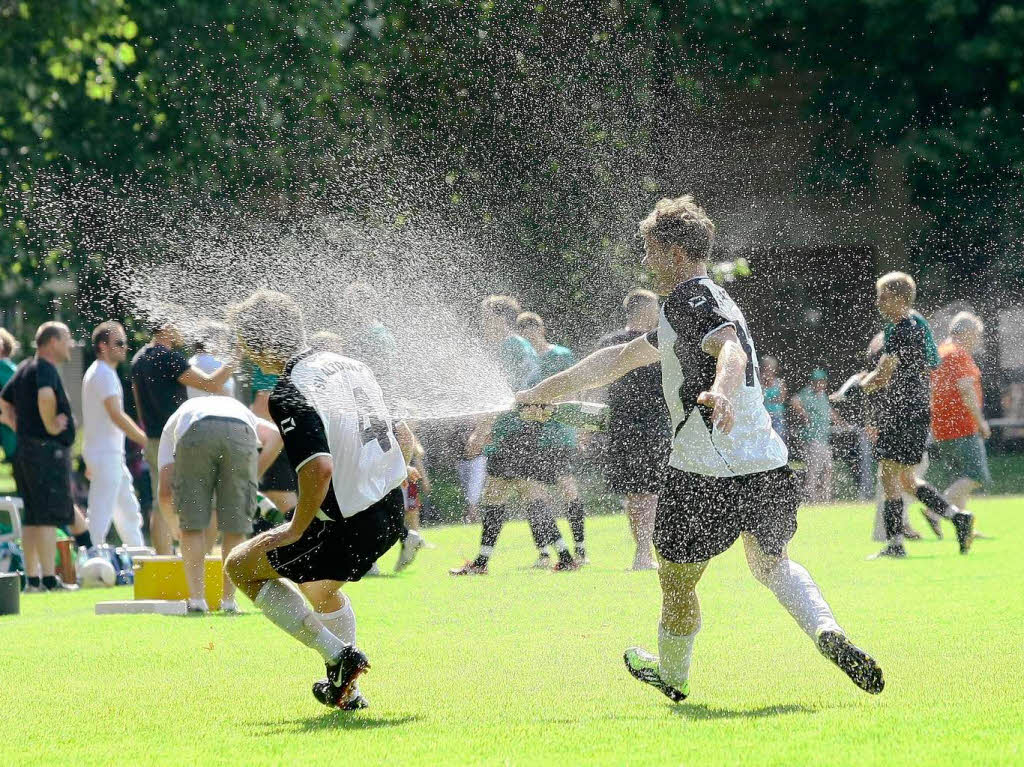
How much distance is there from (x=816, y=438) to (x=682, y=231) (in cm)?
1696

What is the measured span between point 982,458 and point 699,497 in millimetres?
8883

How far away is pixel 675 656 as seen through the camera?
5.83m

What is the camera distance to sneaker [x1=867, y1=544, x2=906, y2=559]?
1191 centimetres

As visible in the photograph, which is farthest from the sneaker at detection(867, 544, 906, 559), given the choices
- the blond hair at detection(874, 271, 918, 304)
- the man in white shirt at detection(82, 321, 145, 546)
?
the man in white shirt at detection(82, 321, 145, 546)

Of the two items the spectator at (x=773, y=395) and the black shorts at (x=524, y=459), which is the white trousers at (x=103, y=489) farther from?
the spectator at (x=773, y=395)

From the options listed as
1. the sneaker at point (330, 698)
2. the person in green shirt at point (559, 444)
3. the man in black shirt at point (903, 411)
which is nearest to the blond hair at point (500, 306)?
the person in green shirt at point (559, 444)

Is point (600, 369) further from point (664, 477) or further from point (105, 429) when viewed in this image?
point (105, 429)

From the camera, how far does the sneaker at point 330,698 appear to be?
5895 mm

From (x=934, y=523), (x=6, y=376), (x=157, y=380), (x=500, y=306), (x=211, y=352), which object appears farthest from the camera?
(x=934, y=523)

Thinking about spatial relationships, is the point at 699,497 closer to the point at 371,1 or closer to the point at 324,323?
the point at 324,323

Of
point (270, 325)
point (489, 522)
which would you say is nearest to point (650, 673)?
point (270, 325)

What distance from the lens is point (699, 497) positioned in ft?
18.5

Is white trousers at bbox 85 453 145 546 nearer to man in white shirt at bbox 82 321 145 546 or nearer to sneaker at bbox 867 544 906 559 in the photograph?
man in white shirt at bbox 82 321 145 546

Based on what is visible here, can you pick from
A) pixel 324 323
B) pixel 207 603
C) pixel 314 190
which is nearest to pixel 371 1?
pixel 314 190
